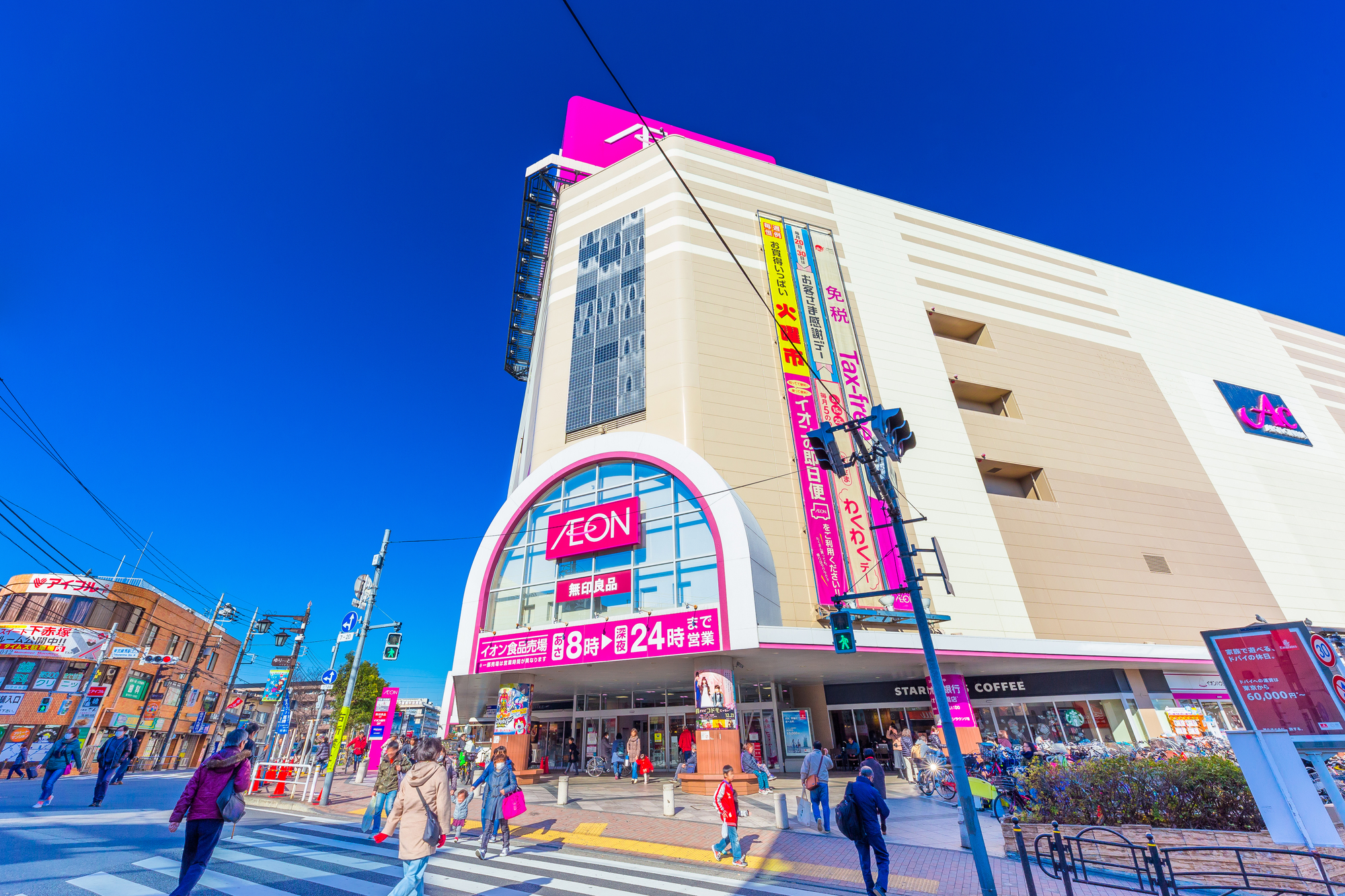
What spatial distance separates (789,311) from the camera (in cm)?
2927

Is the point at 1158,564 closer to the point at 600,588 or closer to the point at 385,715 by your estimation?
the point at 600,588

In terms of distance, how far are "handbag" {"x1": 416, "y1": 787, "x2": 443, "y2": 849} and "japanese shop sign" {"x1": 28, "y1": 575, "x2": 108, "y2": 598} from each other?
45.0 meters

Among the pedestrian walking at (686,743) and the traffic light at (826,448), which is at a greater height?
the traffic light at (826,448)

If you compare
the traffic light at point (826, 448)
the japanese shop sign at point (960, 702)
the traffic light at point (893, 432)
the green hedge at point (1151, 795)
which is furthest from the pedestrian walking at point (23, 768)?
the japanese shop sign at point (960, 702)

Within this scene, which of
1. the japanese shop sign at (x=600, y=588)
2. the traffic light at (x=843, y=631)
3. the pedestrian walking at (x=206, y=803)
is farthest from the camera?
the japanese shop sign at (x=600, y=588)

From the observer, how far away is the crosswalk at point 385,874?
720cm

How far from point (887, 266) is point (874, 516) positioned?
17895 millimetres

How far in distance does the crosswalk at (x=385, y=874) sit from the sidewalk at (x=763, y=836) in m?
→ 0.82

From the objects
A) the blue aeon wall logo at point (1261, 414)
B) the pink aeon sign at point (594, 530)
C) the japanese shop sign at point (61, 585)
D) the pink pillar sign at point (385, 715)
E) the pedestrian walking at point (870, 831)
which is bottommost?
the pedestrian walking at point (870, 831)

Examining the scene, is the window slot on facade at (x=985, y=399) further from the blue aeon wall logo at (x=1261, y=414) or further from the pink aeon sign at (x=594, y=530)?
the pink aeon sign at (x=594, y=530)

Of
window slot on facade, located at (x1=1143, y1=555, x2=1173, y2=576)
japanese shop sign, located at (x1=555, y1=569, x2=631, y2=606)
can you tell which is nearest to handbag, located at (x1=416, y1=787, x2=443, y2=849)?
japanese shop sign, located at (x1=555, y1=569, x2=631, y2=606)

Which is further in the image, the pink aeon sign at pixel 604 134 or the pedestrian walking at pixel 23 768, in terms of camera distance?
the pink aeon sign at pixel 604 134

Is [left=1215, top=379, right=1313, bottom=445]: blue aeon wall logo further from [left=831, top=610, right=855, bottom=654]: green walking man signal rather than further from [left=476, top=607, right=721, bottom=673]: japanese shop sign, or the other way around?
[left=831, top=610, right=855, bottom=654]: green walking man signal

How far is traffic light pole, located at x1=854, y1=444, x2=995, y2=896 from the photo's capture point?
718cm
